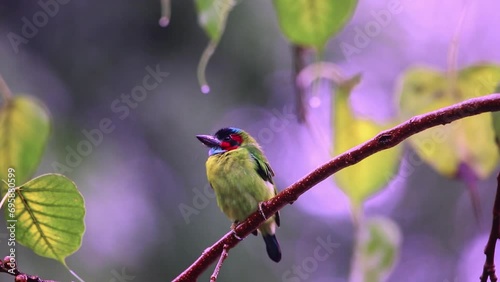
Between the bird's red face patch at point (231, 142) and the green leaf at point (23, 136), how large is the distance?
1.49 m

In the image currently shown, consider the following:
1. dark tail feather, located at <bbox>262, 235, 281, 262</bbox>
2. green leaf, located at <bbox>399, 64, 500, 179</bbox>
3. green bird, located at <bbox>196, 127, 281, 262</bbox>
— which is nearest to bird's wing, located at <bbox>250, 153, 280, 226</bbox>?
green bird, located at <bbox>196, 127, 281, 262</bbox>

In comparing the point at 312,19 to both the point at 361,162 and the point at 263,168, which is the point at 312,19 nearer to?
the point at 361,162

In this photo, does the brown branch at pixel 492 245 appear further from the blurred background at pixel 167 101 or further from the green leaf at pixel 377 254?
the blurred background at pixel 167 101

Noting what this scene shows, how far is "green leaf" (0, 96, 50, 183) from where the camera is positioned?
109 centimetres

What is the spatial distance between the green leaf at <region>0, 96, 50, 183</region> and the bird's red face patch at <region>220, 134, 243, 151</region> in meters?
Answer: 1.49

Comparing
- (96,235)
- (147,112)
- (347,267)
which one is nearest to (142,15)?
(147,112)

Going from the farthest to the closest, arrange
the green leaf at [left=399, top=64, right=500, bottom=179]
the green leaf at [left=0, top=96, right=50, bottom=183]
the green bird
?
1. the green bird
2. the green leaf at [left=399, top=64, right=500, bottom=179]
3. the green leaf at [left=0, top=96, right=50, bottom=183]

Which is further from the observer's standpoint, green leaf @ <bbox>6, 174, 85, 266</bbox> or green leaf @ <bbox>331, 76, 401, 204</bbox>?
green leaf @ <bbox>331, 76, 401, 204</bbox>

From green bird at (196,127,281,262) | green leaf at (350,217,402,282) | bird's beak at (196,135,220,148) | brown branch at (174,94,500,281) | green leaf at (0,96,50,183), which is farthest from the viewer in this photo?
bird's beak at (196,135,220,148)

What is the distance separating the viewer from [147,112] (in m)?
5.68

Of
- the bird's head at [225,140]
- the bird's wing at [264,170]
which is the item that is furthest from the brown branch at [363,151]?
the bird's head at [225,140]

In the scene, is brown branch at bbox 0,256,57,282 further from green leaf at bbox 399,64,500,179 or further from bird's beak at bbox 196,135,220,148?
bird's beak at bbox 196,135,220,148

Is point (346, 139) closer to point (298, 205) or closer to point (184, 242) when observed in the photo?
point (184, 242)

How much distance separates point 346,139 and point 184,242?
13.4 ft
